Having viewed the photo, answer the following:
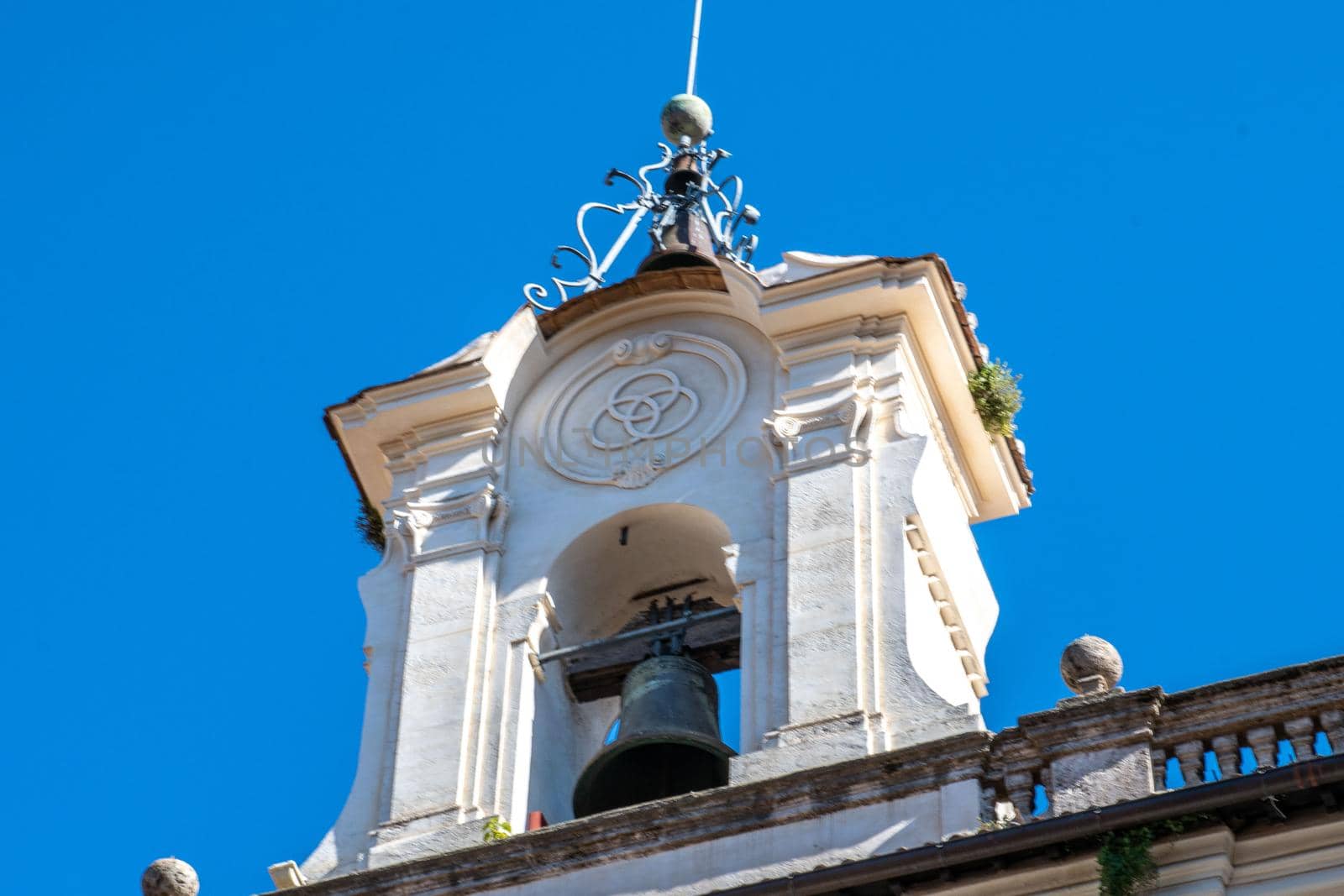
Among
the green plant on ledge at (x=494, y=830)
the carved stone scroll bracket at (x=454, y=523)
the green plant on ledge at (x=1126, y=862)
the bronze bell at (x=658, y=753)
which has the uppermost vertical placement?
the carved stone scroll bracket at (x=454, y=523)

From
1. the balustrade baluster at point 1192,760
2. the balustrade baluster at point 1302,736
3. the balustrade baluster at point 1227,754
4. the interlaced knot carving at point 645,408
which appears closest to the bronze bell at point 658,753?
the interlaced knot carving at point 645,408

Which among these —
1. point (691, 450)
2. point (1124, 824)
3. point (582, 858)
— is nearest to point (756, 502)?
point (691, 450)

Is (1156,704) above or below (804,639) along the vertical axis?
below

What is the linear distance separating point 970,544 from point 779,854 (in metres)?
4.29

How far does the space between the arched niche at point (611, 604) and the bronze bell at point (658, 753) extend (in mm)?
479

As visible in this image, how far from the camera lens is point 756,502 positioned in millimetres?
20281

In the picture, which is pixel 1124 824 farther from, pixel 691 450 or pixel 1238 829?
pixel 691 450

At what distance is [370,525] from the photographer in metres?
21.7

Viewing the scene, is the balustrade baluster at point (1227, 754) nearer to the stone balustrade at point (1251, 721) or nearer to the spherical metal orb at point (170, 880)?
the stone balustrade at point (1251, 721)

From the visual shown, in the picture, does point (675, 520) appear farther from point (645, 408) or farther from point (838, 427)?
point (838, 427)

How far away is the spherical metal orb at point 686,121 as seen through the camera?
24.5 metres

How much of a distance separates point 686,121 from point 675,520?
4.62m

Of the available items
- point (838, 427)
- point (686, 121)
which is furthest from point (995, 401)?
point (686, 121)

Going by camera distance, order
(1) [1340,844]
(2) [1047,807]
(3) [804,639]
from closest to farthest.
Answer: (1) [1340,844] < (2) [1047,807] < (3) [804,639]
